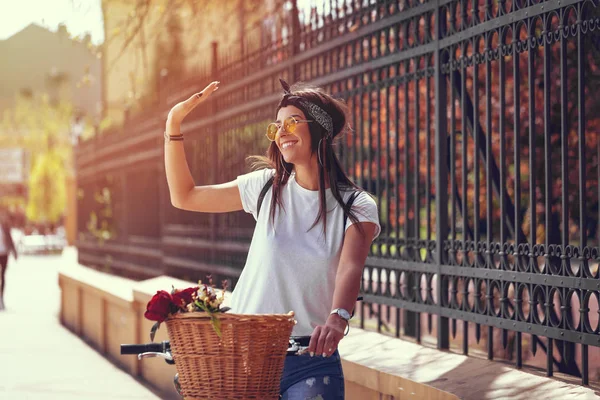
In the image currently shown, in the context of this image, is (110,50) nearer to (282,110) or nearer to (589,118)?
(589,118)

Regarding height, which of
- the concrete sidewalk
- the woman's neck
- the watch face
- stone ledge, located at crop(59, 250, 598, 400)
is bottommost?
the concrete sidewalk

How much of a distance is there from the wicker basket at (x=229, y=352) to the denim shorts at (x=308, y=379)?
322 millimetres

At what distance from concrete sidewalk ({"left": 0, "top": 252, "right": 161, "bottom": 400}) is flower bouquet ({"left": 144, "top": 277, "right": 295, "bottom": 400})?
573 centimetres

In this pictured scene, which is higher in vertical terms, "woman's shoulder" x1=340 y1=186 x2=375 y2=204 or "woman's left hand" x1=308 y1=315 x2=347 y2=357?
"woman's shoulder" x1=340 y1=186 x2=375 y2=204

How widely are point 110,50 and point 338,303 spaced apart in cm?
3334

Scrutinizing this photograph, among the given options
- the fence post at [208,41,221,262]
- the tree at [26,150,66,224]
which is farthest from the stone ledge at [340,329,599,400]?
the tree at [26,150,66,224]

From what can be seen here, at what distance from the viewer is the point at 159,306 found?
9.29ft

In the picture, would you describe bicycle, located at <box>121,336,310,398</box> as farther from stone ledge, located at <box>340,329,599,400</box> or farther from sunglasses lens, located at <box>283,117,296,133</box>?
stone ledge, located at <box>340,329,599,400</box>

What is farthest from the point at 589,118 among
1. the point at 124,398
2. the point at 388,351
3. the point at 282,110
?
the point at 282,110

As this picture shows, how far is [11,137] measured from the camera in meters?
74.1

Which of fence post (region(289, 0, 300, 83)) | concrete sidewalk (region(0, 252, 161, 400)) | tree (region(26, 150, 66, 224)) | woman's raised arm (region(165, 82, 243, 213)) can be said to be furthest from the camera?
tree (region(26, 150, 66, 224))

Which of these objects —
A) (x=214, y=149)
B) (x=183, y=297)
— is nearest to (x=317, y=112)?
(x=183, y=297)

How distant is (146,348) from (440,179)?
310 centimetres

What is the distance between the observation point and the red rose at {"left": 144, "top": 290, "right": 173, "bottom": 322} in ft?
9.23
